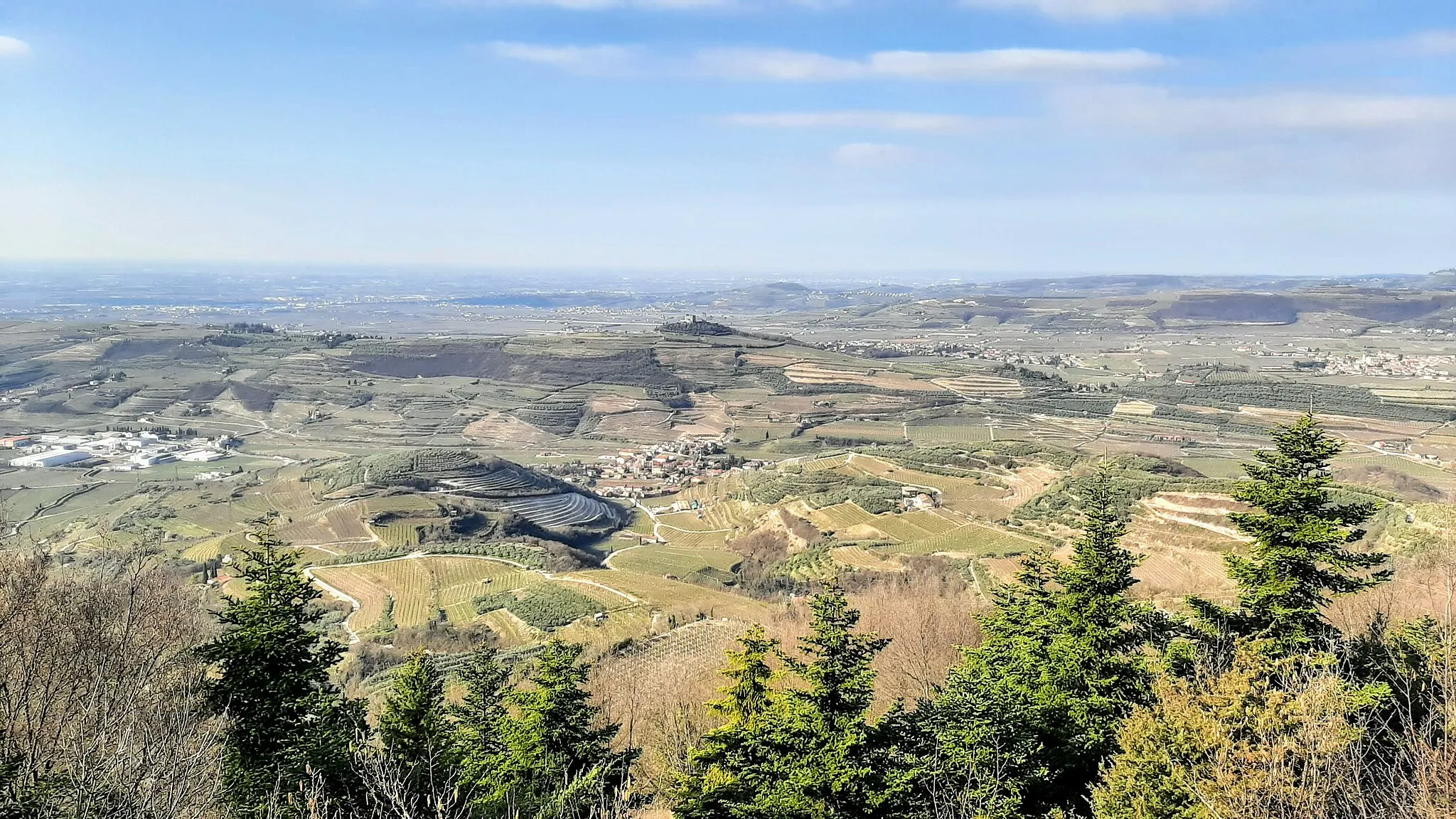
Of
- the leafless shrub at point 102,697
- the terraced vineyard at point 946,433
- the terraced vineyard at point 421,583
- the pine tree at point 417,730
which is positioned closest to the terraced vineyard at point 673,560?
the terraced vineyard at point 421,583

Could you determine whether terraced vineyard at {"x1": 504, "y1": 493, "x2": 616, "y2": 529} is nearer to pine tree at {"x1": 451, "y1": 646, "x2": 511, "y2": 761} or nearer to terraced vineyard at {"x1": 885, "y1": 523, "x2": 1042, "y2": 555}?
terraced vineyard at {"x1": 885, "y1": 523, "x2": 1042, "y2": 555}

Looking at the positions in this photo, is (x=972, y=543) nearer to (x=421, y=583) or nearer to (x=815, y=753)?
(x=421, y=583)

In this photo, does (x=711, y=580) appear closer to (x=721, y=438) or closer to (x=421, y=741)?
(x=421, y=741)

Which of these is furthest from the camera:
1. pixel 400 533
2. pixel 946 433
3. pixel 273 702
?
pixel 946 433

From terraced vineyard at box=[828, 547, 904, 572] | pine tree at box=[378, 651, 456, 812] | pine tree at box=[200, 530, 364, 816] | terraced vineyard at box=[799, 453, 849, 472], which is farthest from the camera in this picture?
terraced vineyard at box=[799, 453, 849, 472]

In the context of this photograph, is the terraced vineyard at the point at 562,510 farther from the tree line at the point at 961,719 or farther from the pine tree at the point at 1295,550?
the pine tree at the point at 1295,550

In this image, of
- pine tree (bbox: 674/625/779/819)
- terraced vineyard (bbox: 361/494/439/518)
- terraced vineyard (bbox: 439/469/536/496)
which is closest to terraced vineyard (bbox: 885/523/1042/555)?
pine tree (bbox: 674/625/779/819)

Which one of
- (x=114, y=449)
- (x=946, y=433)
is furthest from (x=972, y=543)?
(x=114, y=449)
